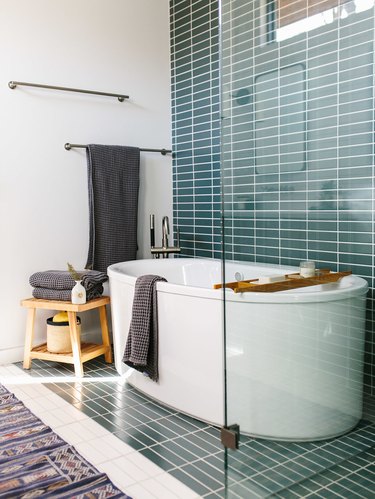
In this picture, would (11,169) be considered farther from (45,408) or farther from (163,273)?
(45,408)

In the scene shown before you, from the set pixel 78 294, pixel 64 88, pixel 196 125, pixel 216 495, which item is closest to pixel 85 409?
pixel 78 294

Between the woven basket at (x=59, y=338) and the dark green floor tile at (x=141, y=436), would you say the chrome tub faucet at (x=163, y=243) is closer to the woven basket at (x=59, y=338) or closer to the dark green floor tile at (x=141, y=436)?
the woven basket at (x=59, y=338)

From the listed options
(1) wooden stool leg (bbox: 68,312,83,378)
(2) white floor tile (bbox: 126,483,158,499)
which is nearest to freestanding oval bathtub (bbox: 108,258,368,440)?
(2) white floor tile (bbox: 126,483,158,499)

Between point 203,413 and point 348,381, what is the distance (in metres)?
1.03

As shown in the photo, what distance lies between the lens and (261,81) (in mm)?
1604

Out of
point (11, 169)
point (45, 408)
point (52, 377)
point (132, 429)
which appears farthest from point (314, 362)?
point (11, 169)

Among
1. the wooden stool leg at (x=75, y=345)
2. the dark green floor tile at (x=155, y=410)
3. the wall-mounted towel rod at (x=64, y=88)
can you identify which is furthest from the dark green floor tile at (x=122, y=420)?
the wall-mounted towel rod at (x=64, y=88)

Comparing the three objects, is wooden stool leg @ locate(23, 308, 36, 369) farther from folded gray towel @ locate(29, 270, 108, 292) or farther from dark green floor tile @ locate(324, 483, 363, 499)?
dark green floor tile @ locate(324, 483, 363, 499)

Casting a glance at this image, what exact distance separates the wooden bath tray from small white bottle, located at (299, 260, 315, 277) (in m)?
0.02

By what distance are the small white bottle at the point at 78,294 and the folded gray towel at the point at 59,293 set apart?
0.19 feet

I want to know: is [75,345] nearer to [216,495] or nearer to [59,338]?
[59,338]

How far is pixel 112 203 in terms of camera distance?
12.3ft

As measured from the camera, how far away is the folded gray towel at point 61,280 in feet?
10.5

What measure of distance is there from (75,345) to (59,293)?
0.33 metres
